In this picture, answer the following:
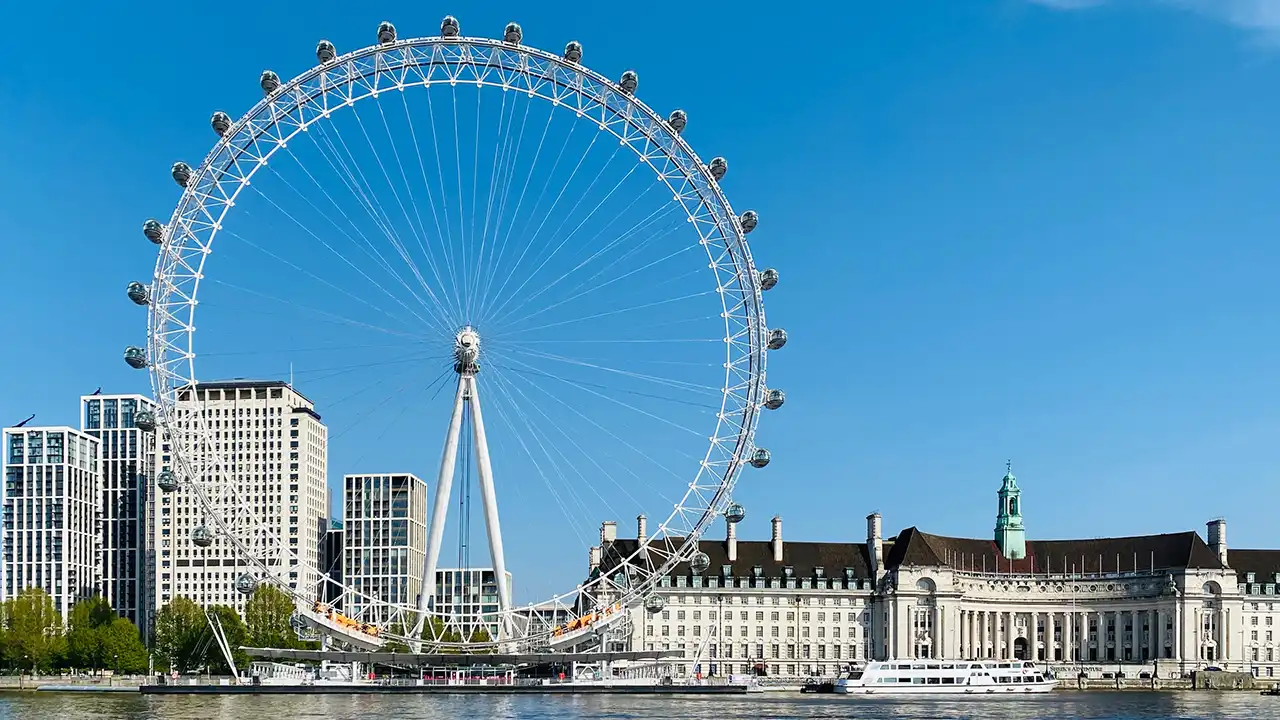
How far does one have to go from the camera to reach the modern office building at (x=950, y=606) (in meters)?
181

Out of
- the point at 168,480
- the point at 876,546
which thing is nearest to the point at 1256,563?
the point at 876,546

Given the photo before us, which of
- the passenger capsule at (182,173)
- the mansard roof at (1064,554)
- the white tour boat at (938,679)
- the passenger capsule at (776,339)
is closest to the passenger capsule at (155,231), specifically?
the passenger capsule at (182,173)

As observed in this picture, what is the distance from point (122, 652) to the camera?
167875 millimetres

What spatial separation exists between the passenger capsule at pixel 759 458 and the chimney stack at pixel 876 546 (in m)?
84.4

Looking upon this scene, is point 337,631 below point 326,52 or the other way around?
below

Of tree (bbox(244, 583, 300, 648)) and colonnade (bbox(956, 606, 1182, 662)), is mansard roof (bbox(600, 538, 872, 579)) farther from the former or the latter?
tree (bbox(244, 583, 300, 648))

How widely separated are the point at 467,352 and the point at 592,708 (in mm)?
21865

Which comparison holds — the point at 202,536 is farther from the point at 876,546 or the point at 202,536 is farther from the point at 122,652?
the point at 876,546

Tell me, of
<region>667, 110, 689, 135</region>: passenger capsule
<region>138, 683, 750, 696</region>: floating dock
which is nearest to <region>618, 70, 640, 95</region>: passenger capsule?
<region>667, 110, 689, 135</region>: passenger capsule

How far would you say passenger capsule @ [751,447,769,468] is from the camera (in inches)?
4129

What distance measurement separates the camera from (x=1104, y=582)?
18925 cm

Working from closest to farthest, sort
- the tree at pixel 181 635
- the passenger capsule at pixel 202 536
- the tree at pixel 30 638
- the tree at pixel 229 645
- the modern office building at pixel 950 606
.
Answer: the passenger capsule at pixel 202 536 < the tree at pixel 181 635 < the tree at pixel 229 645 < the tree at pixel 30 638 < the modern office building at pixel 950 606

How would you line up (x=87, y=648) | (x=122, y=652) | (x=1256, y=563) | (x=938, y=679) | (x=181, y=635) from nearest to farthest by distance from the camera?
1. (x=938, y=679)
2. (x=87, y=648)
3. (x=122, y=652)
4. (x=181, y=635)
5. (x=1256, y=563)

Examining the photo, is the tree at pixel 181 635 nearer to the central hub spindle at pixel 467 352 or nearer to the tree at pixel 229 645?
the tree at pixel 229 645
